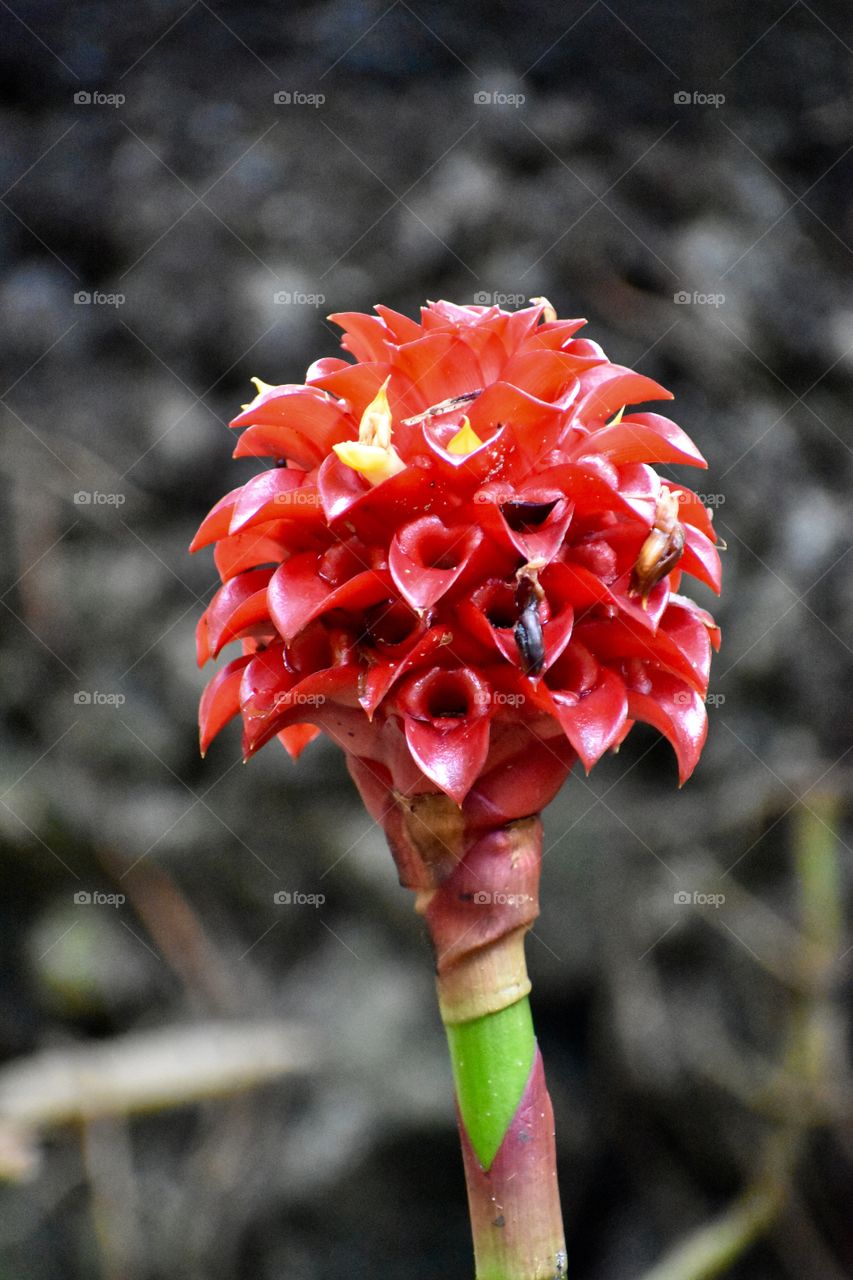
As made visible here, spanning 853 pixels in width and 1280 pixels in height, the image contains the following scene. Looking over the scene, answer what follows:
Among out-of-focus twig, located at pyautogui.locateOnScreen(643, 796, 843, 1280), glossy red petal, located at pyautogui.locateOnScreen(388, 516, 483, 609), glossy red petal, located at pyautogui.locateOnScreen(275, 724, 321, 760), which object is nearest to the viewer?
glossy red petal, located at pyautogui.locateOnScreen(388, 516, 483, 609)

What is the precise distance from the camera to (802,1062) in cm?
104

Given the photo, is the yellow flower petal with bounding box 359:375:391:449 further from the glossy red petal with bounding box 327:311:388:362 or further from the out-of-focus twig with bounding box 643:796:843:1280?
the out-of-focus twig with bounding box 643:796:843:1280

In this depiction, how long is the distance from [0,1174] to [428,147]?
1015 mm

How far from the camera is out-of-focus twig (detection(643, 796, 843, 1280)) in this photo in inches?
40.1

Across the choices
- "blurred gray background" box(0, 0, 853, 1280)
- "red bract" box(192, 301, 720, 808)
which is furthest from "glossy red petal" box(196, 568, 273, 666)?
"blurred gray background" box(0, 0, 853, 1280)

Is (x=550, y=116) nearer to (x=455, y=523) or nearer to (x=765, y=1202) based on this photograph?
(x=455, y=523)

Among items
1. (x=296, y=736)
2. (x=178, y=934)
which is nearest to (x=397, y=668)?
(x=296, y=736)

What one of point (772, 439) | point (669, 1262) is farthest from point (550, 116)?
point (669, 1262)

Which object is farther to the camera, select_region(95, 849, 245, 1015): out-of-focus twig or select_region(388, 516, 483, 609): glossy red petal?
select_region(95, 849, 245, 1015): out-of-focus twig

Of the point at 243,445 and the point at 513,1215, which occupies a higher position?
the point at 243,445

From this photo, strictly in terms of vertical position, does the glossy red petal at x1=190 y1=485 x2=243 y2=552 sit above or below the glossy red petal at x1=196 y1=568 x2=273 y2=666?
above

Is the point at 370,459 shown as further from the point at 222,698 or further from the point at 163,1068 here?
the point at 163,1068

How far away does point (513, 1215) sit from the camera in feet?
1.49

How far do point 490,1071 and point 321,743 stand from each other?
0.59 metres
